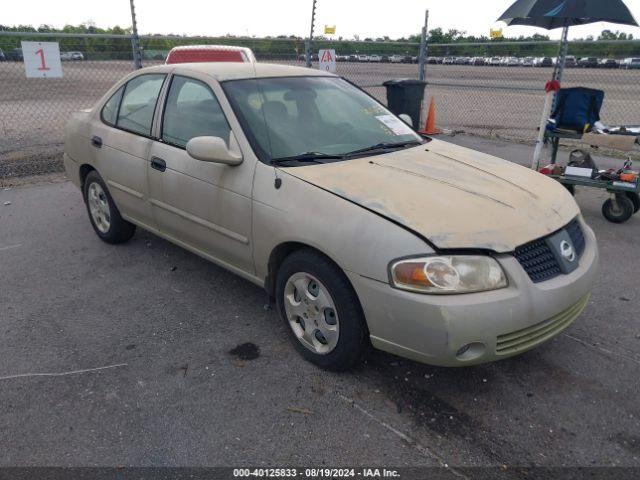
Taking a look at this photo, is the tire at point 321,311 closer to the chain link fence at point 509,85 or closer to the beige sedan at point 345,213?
the beige sedan at point 345,213

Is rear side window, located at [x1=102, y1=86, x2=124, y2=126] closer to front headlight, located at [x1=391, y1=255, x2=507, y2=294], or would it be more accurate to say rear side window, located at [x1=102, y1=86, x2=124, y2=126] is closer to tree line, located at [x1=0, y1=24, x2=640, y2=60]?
front headlight, located at [x1=391, y1=255, x2=507, y2=294]

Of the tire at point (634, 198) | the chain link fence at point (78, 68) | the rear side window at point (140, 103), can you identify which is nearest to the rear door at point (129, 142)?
the rear side window at point (140, 103)

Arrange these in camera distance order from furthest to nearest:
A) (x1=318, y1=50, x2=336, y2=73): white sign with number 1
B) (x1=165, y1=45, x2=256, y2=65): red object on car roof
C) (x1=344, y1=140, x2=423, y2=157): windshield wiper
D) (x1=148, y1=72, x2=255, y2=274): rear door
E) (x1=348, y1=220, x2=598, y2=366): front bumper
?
(x1=318, y1=50, x2=336, y2=73): white sign with number 1 < (x1=165, y1=45, x2=256, y2=65): red object on car roof < (x1=344, y1=140, x2=423, y2=157): windshield wiper < (x1=148, y1=72, x2=255, y2=274): rear door < (x1=348, y1=220, x2=598, y2=366): front bumper

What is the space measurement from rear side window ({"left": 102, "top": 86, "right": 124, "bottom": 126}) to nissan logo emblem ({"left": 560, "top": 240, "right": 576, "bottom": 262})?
366cm

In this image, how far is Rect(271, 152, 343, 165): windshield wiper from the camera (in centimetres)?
326

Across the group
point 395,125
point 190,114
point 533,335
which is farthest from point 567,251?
point 190,114

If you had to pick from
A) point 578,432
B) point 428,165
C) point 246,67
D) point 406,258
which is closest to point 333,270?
point 406,258

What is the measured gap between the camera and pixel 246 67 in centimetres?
400

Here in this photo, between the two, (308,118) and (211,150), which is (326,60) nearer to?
(308,118)

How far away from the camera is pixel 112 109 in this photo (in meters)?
4.65

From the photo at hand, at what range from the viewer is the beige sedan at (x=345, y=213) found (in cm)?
256

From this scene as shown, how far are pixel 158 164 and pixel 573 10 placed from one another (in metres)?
5.24

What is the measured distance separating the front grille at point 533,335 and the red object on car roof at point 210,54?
256 inches

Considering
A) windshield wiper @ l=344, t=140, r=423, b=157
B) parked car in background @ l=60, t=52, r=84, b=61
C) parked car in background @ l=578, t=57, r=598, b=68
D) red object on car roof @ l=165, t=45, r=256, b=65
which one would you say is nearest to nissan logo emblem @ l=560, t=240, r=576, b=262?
windshield wiper @ l=344, t=140, r=423, b=157
